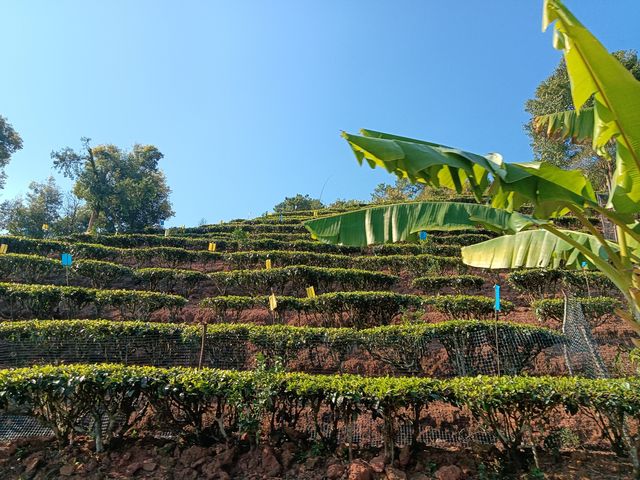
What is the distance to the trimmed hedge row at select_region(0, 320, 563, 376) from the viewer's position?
657 centimetres

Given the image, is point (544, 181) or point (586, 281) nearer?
point (544, 181)

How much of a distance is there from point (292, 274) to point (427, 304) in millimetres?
4374

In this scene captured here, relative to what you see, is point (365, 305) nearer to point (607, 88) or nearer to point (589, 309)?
point (589, 309)

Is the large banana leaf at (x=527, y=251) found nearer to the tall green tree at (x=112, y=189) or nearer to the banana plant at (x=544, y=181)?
the banana plant at (x=544, y=181)

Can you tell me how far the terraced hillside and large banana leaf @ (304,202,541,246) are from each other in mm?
1704

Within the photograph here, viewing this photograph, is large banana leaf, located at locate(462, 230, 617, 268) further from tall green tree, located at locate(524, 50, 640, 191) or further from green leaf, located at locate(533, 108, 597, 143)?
tall green tree, located at locate(524, 50, 640, 191)

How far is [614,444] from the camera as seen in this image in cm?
403

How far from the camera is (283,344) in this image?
6891 mm

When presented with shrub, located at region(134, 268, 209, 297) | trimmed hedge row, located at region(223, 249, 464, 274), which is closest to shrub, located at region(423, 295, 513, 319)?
trimmed hedge row, located at region(223, 249, 464, 274)

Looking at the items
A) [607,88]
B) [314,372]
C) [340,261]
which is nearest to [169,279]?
[340,261]

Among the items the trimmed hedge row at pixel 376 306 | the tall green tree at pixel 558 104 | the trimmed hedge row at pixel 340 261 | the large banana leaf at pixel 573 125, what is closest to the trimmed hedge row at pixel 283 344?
the trimmed hedge row at pixel 376 306

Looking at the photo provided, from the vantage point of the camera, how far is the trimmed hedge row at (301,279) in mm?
11664

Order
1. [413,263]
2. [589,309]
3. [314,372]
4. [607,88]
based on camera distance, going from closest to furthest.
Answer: [607,88] → [314,372] → [589,309] → [413,263]

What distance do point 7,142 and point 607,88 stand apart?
45.2 meters
